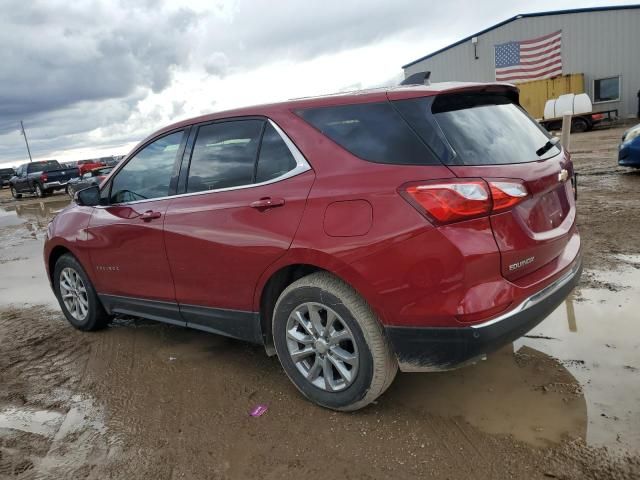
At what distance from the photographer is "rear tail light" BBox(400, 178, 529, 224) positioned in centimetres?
243

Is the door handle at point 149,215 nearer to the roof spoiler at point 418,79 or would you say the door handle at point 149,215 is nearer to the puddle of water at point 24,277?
the roof spoiler at point 418,79

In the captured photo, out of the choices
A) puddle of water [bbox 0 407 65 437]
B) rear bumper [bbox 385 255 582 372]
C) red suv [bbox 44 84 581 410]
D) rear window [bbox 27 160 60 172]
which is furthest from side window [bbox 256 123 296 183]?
rear window [bbox 27 160 60 172]

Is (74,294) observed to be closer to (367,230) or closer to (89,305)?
(89,305)

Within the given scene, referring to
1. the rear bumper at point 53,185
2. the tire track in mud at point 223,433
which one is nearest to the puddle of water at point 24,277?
the tire track in mud at point 223,433

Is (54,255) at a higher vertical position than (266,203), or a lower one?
lower

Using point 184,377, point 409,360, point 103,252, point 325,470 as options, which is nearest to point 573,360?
point 409,360

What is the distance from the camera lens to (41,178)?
24.6m

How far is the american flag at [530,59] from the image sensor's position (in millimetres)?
29328

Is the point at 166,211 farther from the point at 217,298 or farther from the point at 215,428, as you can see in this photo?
the point at 215,428

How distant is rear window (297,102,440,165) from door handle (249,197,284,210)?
0.46 meters

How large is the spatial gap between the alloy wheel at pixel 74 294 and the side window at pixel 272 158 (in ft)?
8.03

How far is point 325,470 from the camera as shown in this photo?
101 inches

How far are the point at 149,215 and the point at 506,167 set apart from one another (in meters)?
2.41

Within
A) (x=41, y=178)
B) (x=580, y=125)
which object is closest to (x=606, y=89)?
(x=580, y=125)
